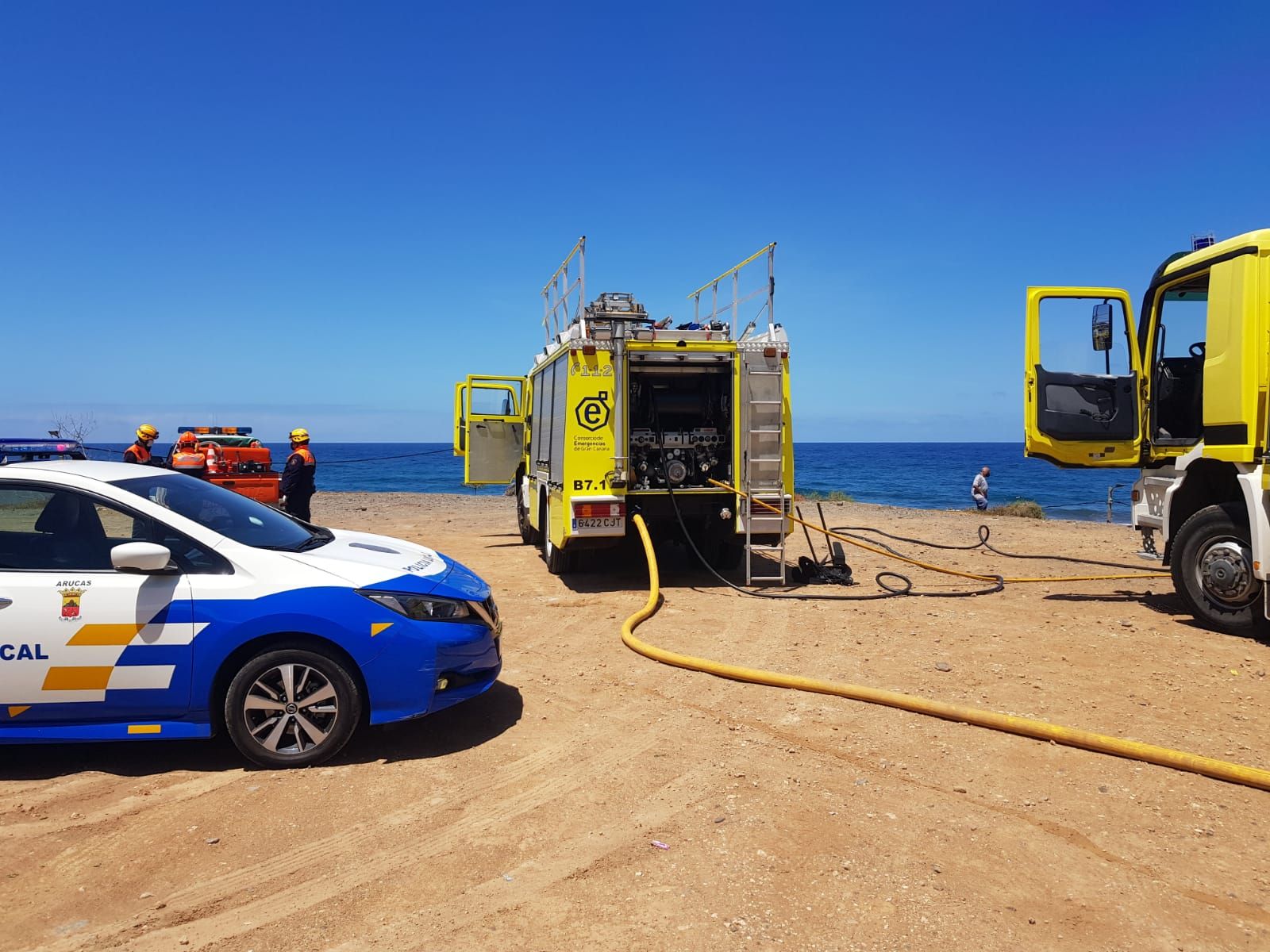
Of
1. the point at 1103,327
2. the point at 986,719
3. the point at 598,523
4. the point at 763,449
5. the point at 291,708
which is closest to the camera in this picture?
the point at 291,708

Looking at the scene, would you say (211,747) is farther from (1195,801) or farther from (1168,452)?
(1168,452)

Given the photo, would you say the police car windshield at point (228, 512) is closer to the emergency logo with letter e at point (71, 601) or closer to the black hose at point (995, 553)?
the emergency logo with letter e at point (71, 601)

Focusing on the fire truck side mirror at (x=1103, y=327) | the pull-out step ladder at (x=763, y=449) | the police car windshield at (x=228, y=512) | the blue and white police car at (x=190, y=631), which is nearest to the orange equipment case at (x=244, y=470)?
the pull-out step ladder at (x=763, y=449)

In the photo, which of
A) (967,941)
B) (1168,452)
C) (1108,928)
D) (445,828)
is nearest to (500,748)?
(445,828)

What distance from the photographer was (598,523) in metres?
9.30

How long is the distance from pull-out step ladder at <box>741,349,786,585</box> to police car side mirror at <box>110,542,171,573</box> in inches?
252

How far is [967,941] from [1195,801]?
1855 millimetres

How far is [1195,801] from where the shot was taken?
3.95 meters

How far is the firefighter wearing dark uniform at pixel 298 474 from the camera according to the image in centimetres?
1062

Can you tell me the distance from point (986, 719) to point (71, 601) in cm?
492

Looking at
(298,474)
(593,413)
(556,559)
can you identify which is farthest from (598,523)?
(298,474)

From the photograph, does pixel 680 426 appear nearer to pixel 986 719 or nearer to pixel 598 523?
pixel 598 523

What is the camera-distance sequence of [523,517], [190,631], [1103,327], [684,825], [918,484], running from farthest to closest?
[918,484] < [523,517] < [1103,327] < [190,631] < [684,825]

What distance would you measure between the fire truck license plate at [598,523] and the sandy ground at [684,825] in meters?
2.96
